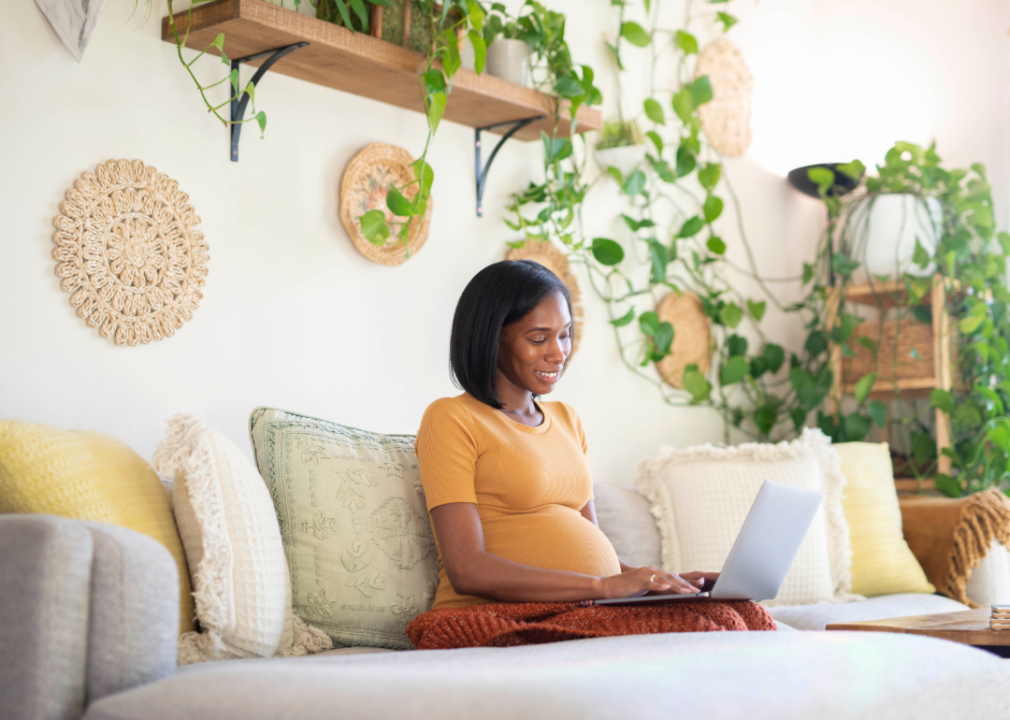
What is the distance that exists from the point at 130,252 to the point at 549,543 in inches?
36.9

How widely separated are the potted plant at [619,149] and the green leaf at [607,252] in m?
0.29

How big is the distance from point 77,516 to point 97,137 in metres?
0.81

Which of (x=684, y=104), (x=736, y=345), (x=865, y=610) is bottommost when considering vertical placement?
(x=865, y=610)

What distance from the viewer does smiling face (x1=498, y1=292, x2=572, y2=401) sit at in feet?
5.64

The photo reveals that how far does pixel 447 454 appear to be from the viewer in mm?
1568

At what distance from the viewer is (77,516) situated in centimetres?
126

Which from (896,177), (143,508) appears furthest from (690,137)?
(143,508)

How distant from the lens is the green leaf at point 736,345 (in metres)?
3.16

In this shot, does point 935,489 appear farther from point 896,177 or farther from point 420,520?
point 420,520

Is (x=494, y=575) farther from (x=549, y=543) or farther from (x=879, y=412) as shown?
(x=879, y=412)

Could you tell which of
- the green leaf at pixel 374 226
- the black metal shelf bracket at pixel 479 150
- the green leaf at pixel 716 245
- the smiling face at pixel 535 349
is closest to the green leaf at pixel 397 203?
the green leaf at pixel 374 226

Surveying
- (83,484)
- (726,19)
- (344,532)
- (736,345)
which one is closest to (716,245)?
(736,345)

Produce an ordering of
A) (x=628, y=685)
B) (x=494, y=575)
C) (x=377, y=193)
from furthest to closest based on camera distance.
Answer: (x=377, y=193) → (x=494, y=575) → (x=628, y=685)

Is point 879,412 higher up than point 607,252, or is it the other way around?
point 607,252
